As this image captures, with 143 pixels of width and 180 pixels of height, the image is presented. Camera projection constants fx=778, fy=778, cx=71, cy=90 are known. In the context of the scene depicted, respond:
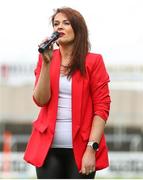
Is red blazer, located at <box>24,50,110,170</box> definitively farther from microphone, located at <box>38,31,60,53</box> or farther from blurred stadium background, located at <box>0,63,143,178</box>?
blurred stadium background, located at <box>0,63,143,178</box>

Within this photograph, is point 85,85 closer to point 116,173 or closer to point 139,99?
point 116,173

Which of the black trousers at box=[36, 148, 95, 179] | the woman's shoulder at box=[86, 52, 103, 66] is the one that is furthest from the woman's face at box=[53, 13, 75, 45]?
the black trousers at box=[36, 148, 95, 179]

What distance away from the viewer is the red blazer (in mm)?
3494

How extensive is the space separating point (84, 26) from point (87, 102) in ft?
1.16

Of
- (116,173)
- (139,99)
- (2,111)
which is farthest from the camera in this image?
(139,99)

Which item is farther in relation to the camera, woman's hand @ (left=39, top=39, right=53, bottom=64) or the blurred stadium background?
the blurred stadium background

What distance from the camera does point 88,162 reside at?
3467mm

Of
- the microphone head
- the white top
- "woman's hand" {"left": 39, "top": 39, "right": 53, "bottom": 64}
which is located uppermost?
the microphone head

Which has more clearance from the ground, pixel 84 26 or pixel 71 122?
pixel 84 26

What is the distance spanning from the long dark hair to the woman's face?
0.7 inches

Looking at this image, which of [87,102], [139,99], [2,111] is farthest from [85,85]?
[139,99]

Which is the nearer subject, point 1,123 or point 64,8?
point 64,8

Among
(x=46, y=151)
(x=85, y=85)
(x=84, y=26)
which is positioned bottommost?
(x=46, y=151)

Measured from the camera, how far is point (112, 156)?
1102cm
